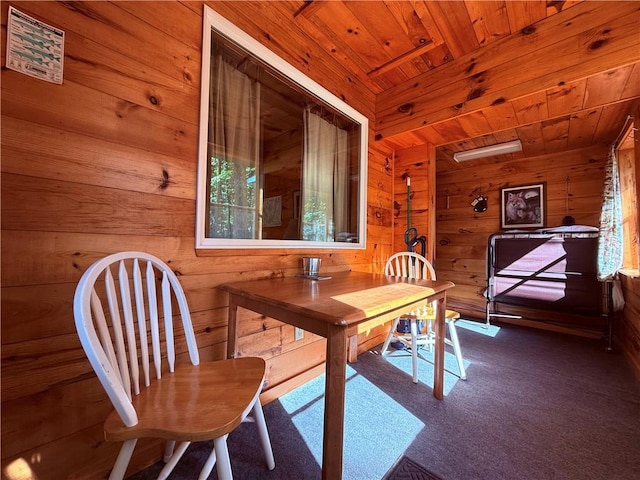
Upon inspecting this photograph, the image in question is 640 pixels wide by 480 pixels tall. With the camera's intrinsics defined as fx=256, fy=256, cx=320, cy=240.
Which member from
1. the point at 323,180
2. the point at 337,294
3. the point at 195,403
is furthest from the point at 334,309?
the point at 323,180

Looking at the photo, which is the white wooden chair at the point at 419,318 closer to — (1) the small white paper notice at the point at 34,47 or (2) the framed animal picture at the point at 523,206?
(1) the small white paper notice at the point at 34,47

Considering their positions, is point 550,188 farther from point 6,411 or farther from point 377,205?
point 6,411

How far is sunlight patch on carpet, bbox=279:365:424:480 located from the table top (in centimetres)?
71

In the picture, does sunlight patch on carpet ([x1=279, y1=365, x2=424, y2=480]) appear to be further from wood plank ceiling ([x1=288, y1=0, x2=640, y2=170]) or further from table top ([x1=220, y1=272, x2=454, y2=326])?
wood plank ceiling ([x1=288, y1=0, x2=640, y2=170])

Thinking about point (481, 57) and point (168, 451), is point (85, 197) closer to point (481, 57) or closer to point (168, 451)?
point (168, 451)

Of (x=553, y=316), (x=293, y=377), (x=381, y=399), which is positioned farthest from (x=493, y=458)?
(x=553, y=316)

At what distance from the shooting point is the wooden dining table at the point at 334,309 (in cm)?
84

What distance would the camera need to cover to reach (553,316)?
3.12 m

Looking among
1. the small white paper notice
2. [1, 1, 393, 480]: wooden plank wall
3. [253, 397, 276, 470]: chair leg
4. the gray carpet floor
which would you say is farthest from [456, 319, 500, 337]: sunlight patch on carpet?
the small white paper notice

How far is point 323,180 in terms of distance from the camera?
2037 millimetres

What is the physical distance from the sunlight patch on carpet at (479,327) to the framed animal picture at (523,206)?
4.46 ft

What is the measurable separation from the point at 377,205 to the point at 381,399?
1573mm

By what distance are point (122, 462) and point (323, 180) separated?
5.94 feet

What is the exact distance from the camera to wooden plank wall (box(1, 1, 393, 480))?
2.73ft
